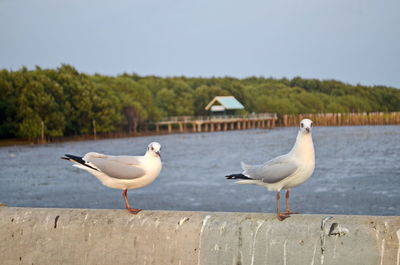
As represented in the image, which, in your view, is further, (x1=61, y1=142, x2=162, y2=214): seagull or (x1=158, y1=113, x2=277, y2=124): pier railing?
(x1=158, y1=113, x2=277, y2=124): pier railing

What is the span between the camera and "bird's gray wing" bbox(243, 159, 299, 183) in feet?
13.0

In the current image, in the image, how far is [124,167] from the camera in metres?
4.29

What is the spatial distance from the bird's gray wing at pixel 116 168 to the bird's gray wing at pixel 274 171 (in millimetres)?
800

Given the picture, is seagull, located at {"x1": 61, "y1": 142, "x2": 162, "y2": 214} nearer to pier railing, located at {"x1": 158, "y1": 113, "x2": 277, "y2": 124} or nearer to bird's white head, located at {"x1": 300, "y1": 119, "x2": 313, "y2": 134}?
bird's white head, located at {"x1": 300, "y1": 119, "x2": 313, "y2": 134}

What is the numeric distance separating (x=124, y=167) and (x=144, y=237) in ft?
1.75

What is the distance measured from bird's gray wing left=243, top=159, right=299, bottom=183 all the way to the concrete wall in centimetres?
27

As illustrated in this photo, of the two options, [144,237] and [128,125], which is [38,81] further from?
[144,237]

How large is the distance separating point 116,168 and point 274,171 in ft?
3.87

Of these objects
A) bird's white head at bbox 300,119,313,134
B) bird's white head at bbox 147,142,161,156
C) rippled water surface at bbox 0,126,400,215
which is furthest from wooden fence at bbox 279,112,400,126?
bird's white head at bbox 300,119,313,134

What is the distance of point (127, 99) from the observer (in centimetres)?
8481

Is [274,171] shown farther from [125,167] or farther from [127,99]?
[127,99]

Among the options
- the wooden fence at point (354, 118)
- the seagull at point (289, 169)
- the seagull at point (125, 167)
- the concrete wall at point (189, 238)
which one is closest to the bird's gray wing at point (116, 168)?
the seagull at point (125, 167)

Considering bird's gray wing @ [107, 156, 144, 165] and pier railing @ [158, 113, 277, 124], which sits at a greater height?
bird's gray wing @ [107, 156, 144, 165]

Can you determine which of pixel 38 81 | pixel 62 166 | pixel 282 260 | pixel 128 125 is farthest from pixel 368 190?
pixel 128 125
